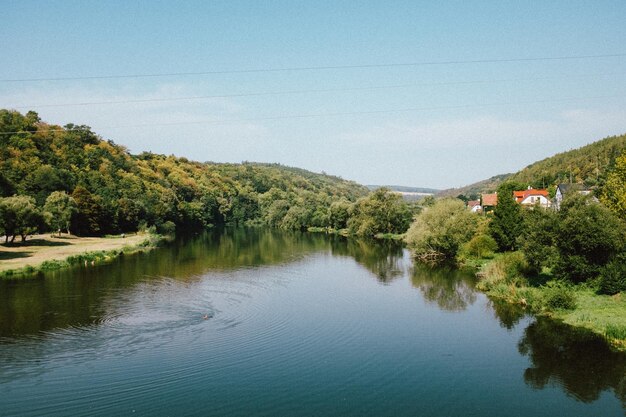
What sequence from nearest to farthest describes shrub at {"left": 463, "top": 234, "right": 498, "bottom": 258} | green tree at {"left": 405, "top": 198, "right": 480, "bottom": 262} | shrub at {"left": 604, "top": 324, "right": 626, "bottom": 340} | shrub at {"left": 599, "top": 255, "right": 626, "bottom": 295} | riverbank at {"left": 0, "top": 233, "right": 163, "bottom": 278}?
shrub at {"left": 604, "top": 324, "right": 626, "bottom": 340} < shrub at {"left": 599, "top": 255, "right": 626, "bottom": 295} < riverbank at {"left": 0, "top": 233, "right": 163, "bottom": 278} < shrub at {"left": 463, "top": 234, "right": 498, "bottom": 258} < green tree at {"left": 405, "top": 198, "right": 480, "bottom": 262}

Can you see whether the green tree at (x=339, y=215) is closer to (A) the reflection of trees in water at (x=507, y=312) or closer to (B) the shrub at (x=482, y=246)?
(B) the shrub at (x=482, y=246)

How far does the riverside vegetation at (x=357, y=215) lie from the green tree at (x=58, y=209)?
0.13 metres

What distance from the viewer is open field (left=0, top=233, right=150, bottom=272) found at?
4528 cm

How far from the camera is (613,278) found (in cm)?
2850

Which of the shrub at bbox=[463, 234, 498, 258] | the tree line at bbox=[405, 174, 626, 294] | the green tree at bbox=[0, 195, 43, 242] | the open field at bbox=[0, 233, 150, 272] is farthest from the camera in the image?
the shrub at bbox=[463, 234, 498, 258]

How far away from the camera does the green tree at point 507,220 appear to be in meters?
47.8

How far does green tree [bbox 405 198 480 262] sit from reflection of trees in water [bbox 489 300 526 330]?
19.2m

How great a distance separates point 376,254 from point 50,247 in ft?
133

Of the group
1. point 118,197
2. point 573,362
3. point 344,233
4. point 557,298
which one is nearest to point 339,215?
point 344,233

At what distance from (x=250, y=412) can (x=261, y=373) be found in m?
3.43

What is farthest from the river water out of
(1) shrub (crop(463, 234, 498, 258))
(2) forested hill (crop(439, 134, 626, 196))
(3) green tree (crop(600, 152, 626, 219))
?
(2) forested hill (crop(439, 134, 626, 196))

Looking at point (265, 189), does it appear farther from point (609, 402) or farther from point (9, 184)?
point (609, 402)

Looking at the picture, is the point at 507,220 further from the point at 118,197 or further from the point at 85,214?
the point at 118,197

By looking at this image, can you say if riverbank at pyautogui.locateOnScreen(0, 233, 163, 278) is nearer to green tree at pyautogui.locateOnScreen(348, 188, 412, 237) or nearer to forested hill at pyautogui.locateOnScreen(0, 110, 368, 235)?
forested hill at pyautogui.locateOnScreen(0, 110, 368, 235)
